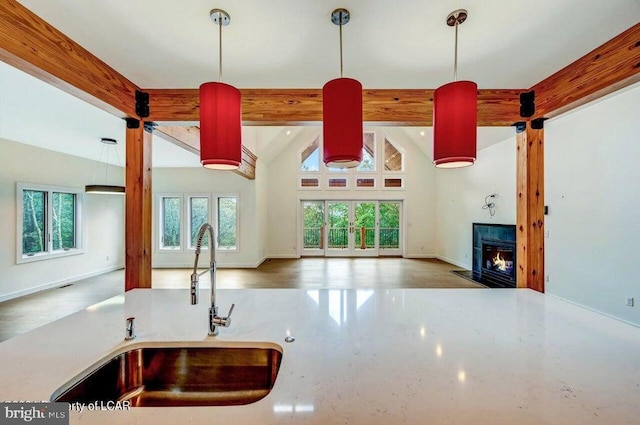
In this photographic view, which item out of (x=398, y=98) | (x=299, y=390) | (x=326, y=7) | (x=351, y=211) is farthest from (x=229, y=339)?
(x=351, y=211)

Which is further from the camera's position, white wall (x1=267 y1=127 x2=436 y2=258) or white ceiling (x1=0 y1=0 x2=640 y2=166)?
white wall (x1=267 y1=127 x2=436 y2=258)

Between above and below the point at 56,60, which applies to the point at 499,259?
below

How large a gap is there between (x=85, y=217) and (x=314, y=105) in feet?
21.1

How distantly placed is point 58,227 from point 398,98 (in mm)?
6950

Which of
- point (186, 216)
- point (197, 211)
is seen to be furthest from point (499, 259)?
point (186, 216)

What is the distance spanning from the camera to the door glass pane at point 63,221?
Answer: 5.40 m

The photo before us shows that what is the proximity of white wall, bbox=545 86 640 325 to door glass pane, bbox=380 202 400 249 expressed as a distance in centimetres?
453

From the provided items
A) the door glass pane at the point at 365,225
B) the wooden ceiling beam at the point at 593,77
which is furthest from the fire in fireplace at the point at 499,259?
the wooden ceiling beam at the point at 593,77

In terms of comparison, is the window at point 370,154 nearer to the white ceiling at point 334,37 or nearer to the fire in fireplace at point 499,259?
the fire in fireplace at point 499,259

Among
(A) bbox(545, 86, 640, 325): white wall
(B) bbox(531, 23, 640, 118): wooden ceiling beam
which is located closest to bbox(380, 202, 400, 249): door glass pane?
(A) bbox(545, 86, 640, 325): white wall

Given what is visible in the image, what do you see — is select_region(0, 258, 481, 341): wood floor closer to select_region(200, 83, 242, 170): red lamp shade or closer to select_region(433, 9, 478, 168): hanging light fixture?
select_region(200, 83, 242, 170): red lamp shade

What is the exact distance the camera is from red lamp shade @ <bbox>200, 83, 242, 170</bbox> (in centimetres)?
152

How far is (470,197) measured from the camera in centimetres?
653

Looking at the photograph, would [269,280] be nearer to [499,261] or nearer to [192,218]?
[192,218]
